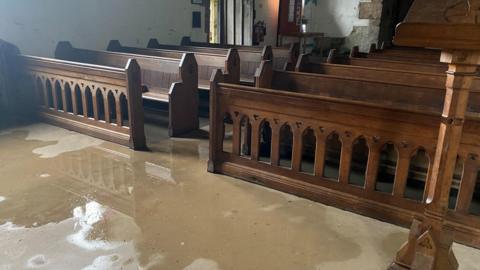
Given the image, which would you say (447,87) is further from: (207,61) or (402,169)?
(207,61)

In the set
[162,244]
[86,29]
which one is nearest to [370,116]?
[162,244]

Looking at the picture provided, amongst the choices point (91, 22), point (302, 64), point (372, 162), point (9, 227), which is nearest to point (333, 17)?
point (91, 22)

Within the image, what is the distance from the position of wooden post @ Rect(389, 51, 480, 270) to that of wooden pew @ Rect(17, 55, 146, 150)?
92.4 inches

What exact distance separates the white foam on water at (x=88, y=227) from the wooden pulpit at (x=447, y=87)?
1368 millimetres

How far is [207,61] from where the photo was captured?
431cm

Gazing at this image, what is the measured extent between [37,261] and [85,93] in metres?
2.15

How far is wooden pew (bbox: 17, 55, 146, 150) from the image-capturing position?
3.21 metres

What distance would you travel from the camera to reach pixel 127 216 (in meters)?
2.19

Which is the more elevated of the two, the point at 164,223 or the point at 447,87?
the point at 447,87

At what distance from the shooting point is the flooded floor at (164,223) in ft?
5.94

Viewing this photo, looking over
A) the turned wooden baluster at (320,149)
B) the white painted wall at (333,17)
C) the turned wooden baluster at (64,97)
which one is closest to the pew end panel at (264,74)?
the turned wooden baluster at (320,149)

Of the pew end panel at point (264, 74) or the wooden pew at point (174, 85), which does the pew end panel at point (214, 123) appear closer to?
the pew end panel at point (264, 74)

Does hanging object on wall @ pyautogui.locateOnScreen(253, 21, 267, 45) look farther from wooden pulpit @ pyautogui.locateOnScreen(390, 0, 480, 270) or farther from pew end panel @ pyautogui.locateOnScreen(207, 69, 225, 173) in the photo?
wooden pulpit @ pyautogui.locateOnScreen(390, 0, 480, 270)

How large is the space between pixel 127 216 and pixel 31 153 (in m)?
1.47
